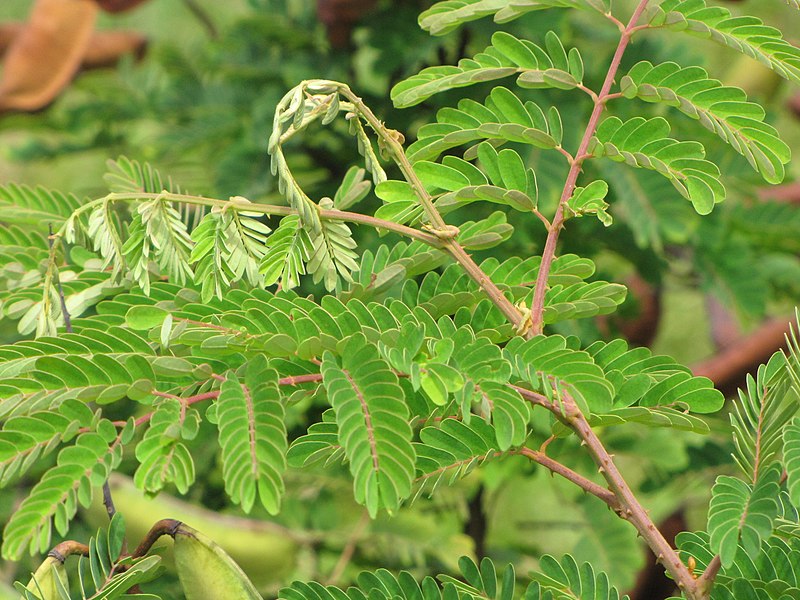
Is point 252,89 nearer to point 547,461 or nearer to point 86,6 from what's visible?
point 86,6

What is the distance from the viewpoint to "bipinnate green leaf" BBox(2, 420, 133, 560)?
0.48 m

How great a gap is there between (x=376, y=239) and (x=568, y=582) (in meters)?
0.67

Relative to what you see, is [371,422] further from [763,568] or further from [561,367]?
[763,568]

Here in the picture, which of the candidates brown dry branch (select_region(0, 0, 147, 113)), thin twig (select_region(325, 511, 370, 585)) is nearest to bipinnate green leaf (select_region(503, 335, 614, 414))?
thin twig (select_region(325, 511, 370, 585))

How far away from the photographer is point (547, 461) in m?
0.55

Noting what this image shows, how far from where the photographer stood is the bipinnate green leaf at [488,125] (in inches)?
23.9

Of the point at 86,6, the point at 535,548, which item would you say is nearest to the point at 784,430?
the point at 535,548

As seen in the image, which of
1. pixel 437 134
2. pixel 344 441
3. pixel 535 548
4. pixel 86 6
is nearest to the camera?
pixel 344 441

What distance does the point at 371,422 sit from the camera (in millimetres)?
481

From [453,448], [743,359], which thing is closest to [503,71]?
[453,448]

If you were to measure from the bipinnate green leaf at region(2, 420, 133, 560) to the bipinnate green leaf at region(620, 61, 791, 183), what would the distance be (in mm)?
387

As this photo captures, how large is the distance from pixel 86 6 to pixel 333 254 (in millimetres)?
1574

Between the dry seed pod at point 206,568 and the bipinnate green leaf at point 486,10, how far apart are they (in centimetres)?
36

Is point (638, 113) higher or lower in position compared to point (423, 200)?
lower
